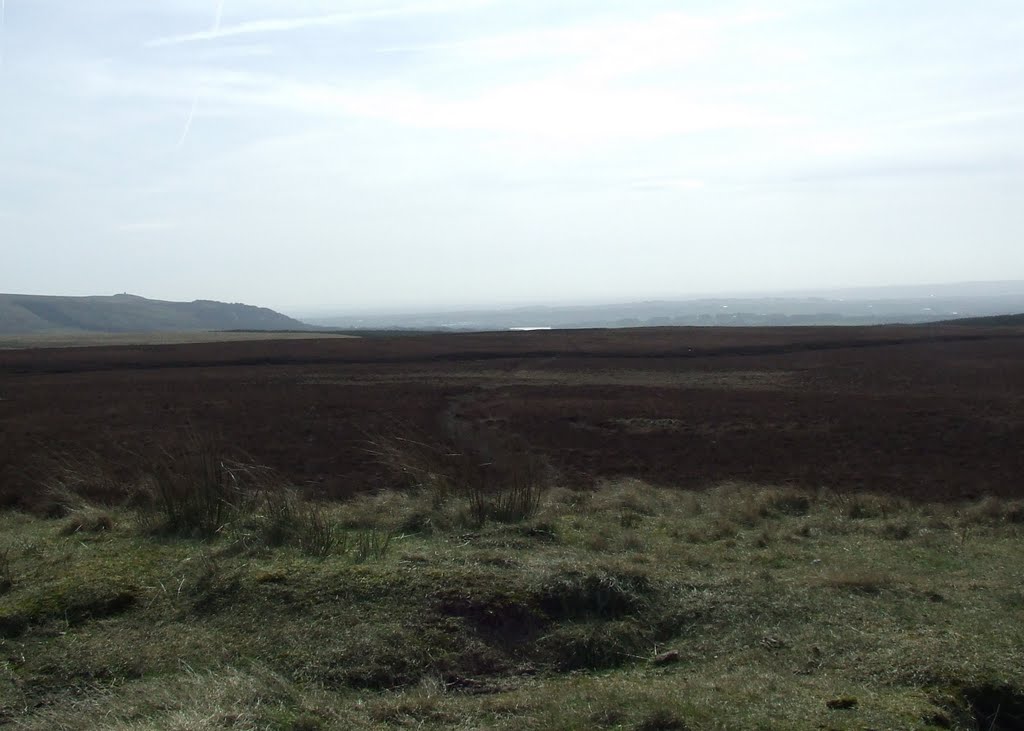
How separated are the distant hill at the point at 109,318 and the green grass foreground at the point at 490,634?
5836 inches

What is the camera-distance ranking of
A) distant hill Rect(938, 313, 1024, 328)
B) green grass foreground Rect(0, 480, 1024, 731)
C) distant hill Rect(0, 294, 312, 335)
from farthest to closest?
distant hill Rect(0, 294, 312, 335), distant hill Rect(938, 313, 1024, 328), green grass foreground Rect(0, 480, 1024, 731)

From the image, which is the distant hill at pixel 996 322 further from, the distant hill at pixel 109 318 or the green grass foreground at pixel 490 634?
the distant hill at pixel 109 318

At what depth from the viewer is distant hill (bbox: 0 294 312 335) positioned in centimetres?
15562

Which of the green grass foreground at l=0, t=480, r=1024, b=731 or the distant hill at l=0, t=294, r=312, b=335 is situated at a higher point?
the distant hill at l=0, t=294, r=312, b=335

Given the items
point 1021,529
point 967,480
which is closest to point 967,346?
point 967,480

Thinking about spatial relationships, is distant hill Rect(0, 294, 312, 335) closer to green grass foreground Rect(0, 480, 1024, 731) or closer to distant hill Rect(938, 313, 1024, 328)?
distant hill Rect(938, 313, 1024, 328)

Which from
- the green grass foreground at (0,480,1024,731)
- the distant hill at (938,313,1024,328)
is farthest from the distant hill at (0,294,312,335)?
the green grass foreground at (0,480,1024,731)

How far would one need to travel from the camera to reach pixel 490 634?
209 inches

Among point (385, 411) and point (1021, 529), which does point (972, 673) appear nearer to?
point (1021, 529)

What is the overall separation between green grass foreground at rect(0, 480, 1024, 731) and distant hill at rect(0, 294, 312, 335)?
5836 inches

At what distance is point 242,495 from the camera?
29.3 feet

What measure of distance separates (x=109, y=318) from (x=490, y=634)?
17980 cm

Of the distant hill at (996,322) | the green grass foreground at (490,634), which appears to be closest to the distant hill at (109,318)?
the distant hill at (996,322)

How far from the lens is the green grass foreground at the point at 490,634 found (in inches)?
172
